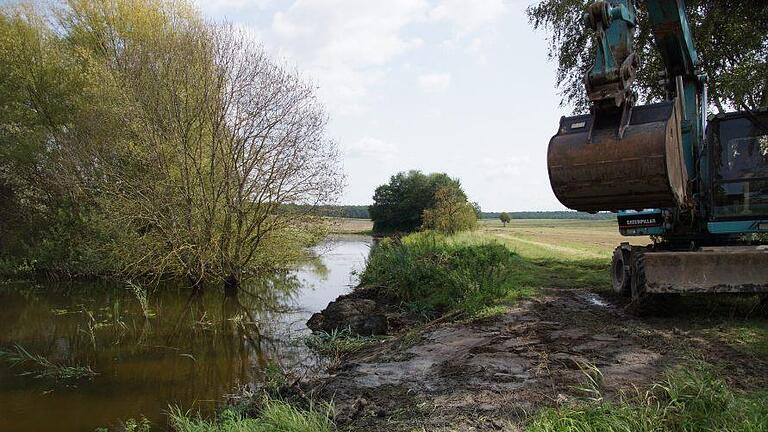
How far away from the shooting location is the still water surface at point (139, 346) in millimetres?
6852

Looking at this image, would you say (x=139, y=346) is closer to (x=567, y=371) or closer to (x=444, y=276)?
(x=444, y=276)

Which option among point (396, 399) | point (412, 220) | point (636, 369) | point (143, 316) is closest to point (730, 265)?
point (636, 369)

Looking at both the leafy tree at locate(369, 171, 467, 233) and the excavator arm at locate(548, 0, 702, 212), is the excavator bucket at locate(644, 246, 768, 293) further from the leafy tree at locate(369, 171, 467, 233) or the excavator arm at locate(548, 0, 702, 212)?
the leafy tree at locate(369, 171, 467, 233)

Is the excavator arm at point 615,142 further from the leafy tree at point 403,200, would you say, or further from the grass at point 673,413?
the leafy tree at point 403,200

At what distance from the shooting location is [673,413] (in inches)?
A: 149

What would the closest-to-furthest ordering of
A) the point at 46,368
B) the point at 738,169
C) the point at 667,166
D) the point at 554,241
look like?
the point at 667,166 → the point at 738,169 → the point at 46,368 → the point at 554,241

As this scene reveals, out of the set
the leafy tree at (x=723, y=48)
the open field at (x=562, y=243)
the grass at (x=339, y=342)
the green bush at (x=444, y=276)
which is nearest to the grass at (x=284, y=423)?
the grass at (x=339, y=342)

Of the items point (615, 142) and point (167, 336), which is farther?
point (167, 336)

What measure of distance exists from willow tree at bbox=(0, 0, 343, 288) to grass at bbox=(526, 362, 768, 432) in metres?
12.9

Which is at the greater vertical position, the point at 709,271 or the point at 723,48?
the point at 723,48

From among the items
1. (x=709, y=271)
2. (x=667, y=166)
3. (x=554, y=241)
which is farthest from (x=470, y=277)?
(x=554, y=241)

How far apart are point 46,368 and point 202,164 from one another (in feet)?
28.6

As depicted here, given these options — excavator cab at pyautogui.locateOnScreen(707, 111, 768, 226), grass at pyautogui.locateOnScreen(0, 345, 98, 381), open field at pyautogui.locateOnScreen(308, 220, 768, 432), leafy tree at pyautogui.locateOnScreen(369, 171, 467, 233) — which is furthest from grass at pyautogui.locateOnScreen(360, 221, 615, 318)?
leafy tree at pyautogui.locateOnScreen(369, 171, 467, 233)

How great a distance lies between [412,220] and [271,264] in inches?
1448
